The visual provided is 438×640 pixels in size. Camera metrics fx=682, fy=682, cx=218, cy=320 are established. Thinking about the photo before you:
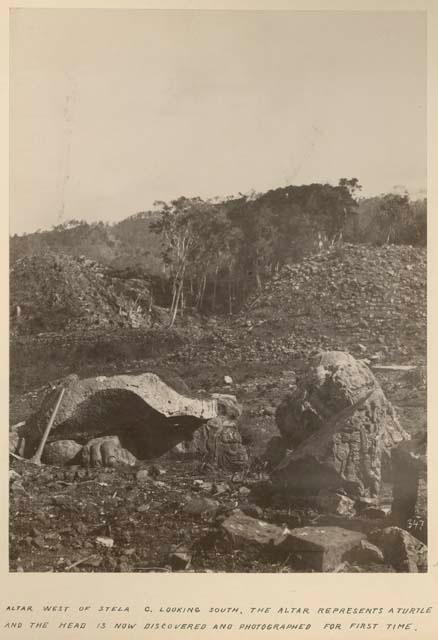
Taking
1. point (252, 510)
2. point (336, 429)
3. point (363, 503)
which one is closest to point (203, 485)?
point (252, 510)

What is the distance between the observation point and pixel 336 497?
19.5 ft

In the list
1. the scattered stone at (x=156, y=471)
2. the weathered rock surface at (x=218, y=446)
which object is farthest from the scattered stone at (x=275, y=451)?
the scattered stone at (x=156, y=471)

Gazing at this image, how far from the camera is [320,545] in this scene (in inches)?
227

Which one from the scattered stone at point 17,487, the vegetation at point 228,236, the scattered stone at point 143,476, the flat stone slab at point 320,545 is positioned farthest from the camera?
the vegetation at point 228,236

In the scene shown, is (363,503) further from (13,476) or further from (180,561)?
(13,476)

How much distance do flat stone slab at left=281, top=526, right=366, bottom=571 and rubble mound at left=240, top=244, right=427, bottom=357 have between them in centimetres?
159

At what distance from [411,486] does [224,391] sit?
72.6 inches

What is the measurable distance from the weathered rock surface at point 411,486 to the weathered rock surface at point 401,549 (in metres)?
0.08

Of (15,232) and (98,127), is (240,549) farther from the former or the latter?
(98,127)

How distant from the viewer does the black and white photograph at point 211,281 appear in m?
6.00

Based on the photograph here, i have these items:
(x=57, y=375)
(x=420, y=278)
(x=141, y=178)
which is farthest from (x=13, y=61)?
(x=420, y=278)

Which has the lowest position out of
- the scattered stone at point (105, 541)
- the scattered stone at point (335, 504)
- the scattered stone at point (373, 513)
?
the scattered stone at point (105, 541)

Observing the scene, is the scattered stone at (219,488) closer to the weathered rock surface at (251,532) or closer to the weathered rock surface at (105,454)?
the weathered rock surface at (251,532)

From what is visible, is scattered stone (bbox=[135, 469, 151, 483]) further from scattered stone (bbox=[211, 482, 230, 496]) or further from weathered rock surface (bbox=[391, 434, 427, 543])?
weathered rock surface (bbox=[391, 434, 427, 543])
